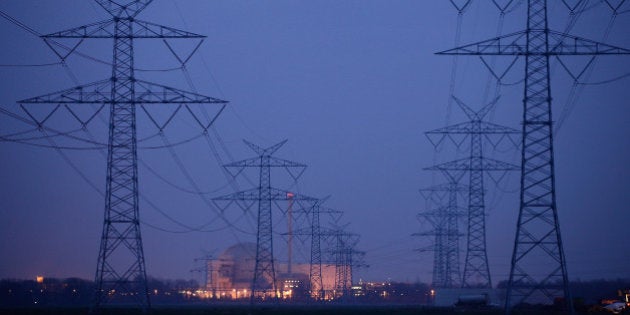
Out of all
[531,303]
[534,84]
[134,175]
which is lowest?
[531,303]

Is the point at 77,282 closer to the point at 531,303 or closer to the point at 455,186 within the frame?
the point at 455,186

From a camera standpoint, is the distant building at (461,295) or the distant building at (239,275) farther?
the distant building at (239,275)

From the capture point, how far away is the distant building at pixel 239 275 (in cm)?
15500

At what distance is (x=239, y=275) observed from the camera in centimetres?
16550

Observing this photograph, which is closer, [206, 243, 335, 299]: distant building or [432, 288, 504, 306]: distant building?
[432, 288, 504, 306]: distant building

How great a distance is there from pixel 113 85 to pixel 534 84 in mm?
23711

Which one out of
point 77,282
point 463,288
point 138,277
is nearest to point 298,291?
point 77,282

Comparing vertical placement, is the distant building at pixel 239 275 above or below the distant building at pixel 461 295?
above

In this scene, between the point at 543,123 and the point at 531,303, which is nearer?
the point at 543,123

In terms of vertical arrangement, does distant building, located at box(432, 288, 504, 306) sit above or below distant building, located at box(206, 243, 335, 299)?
below

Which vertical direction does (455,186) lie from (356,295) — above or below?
above

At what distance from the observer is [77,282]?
5221 inches

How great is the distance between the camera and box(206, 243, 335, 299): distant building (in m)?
155

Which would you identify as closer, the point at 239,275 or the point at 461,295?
the point at 461,295
